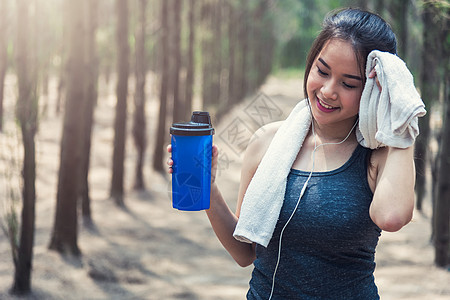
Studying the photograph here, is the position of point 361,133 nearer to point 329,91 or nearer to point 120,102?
point 329,91

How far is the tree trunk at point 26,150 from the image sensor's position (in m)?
5.62

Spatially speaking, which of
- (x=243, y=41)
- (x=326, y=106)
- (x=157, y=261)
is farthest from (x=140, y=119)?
(x=243, y=41)

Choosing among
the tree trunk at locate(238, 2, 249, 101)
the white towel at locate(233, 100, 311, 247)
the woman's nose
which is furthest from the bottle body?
the tree trunk at locate(238, 2, 249, 101)

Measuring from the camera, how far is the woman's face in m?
1.66

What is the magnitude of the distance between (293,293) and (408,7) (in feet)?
28.2

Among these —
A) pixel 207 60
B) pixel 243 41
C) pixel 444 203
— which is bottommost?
pixel 444 203

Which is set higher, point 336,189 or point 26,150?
point 336,189

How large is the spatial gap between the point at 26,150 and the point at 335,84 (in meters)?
4.58

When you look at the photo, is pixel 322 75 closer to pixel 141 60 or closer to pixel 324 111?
pixel 324 111

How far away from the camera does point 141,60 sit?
1263 cm

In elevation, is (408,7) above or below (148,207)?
above

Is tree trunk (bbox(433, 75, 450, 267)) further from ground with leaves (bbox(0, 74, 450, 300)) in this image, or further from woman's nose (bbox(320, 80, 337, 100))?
woman's nose (bbox(320, 80, 337, 100))

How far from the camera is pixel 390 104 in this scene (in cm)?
156

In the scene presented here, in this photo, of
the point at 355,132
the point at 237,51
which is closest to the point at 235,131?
the point at 355,132
